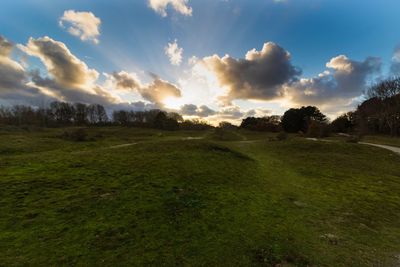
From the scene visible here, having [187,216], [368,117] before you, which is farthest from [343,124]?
[187,216]

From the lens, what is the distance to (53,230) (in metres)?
6.35

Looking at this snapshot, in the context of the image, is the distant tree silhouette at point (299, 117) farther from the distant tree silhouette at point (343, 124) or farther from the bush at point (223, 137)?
the bush at point (223, 137)

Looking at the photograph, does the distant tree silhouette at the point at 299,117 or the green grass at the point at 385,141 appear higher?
the distant tree silhouette at the point at 299,117

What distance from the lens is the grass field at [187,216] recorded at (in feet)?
18.4

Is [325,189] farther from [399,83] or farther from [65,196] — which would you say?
[399,83]

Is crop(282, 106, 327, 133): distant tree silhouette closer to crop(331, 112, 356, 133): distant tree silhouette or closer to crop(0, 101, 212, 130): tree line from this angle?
crop(331, 112, 356, 133): distant tree silhouette

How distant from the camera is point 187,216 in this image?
7820mm

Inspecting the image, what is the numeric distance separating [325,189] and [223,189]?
6.32 meters

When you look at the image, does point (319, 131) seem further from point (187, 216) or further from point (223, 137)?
point (187, 216)

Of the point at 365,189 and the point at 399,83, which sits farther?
the point at 399,83

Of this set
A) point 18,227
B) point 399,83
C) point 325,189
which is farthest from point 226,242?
point 399,83

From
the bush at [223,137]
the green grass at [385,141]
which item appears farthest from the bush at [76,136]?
the green grass at [385,141]

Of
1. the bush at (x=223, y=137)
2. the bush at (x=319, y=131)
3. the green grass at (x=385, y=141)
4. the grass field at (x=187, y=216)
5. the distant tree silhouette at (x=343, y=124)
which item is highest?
the distant tree silhouette at (x=343, y=124)

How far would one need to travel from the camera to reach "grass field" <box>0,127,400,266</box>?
561 cm
